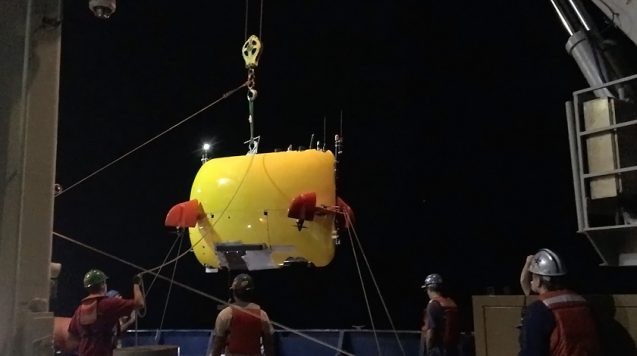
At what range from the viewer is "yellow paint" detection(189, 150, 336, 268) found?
5652mm

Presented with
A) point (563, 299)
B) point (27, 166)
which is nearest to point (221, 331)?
point (563, 299)

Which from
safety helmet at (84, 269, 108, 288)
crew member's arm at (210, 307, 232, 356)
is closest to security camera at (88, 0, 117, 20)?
safety helmet at (84, 269, 108, 288)

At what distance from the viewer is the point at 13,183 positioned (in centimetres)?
234

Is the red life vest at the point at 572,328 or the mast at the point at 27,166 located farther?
the red life vest at the point at 572,328

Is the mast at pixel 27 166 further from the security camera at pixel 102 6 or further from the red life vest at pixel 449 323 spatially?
the red life vest at pixel 449 323

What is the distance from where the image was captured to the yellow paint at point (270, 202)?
565 centimetres

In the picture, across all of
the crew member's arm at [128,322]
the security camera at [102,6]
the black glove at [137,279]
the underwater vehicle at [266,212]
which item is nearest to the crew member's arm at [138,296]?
the black glove at [137,279]

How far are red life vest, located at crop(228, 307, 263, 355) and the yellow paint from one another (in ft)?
3.38

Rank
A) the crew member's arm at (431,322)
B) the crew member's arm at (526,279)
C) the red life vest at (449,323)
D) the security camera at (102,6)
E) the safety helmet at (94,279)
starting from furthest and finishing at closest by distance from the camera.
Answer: the red life vest at (449,323)
the crew member's arm at (431,322)
the safety helmet at (94,279)
the crew member's arm at (526,279)
the security camera at (102,6)

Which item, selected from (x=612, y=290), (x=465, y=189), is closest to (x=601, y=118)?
(x=612, y=290)

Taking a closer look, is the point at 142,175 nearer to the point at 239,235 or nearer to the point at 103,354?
the point at 239,235

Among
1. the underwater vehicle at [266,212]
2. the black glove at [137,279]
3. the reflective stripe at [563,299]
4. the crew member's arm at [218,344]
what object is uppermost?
the underwater vehicle at [266,212]

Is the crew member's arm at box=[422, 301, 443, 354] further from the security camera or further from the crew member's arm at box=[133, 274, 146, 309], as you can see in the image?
the security camera

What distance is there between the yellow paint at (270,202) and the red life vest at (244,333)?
3.38 feet
